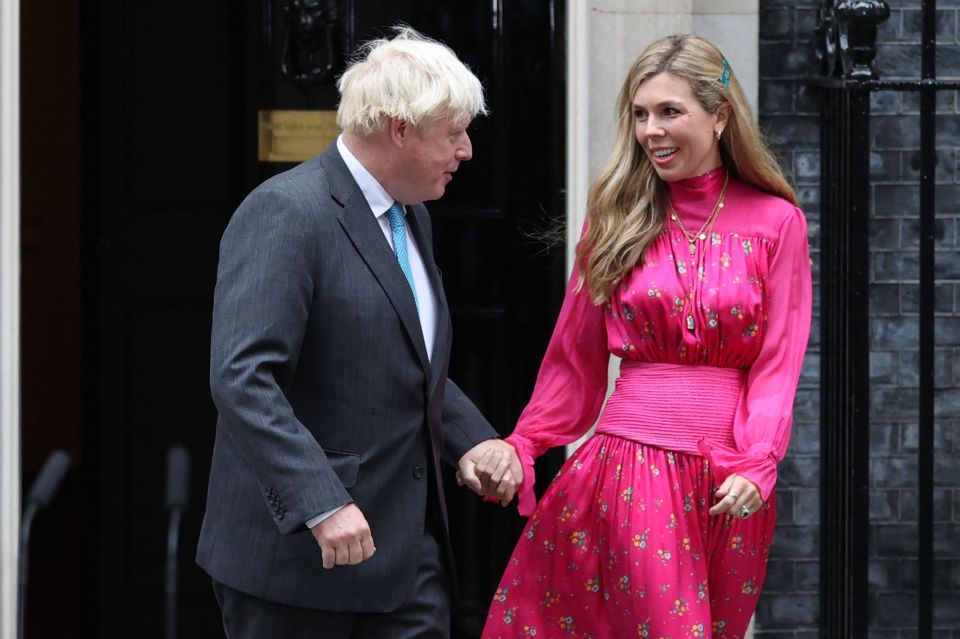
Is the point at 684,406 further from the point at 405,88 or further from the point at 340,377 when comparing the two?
the point at 405,88

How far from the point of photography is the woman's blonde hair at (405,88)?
9.91ft

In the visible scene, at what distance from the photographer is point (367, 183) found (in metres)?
3.13

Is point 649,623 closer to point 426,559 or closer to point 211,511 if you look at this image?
point 426,559

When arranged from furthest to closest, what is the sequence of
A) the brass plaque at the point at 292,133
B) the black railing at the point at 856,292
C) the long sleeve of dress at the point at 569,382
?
1. the brass plaque at the point at 292,133
2. the black railing at the point at 856,292
3. the long sleeve of dress at the point at 569,382

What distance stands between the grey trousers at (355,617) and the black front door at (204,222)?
1.94 m

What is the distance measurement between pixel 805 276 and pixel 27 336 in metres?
2.74

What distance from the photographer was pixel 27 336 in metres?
5.11

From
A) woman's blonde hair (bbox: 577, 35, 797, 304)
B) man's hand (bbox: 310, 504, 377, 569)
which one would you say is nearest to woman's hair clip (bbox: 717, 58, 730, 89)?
woman's blonde hair (bbox: 577, 35, 797, 304)

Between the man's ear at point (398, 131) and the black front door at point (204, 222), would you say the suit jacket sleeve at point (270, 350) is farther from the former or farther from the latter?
the black front door at point (204, 222)

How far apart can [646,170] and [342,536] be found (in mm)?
1158

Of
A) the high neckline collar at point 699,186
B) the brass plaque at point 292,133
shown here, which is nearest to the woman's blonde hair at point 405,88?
the high neckline collar at point 699,186

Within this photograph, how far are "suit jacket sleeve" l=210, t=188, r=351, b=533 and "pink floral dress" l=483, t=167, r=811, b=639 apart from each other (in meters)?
0.79

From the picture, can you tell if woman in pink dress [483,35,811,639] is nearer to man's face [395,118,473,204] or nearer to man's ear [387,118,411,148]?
man's face [395,118,473,204]

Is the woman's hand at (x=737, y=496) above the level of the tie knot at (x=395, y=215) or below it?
below
